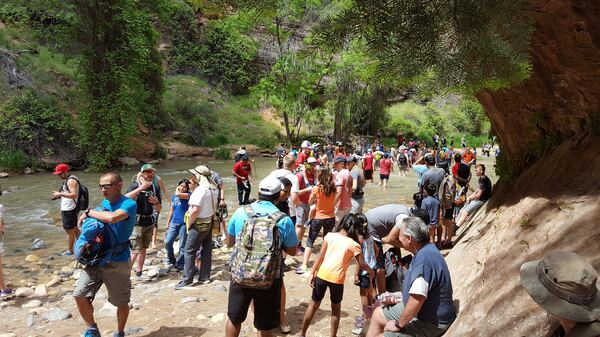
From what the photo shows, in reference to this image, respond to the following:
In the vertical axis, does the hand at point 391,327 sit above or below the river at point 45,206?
above

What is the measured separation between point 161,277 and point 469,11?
6283 millimetres

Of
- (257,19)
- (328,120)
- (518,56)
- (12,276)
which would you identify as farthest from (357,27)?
(328,120)

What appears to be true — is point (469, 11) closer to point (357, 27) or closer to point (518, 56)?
point (518, 56)

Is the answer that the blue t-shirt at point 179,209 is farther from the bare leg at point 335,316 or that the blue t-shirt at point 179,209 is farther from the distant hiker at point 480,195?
the distant hiker at point 480,195

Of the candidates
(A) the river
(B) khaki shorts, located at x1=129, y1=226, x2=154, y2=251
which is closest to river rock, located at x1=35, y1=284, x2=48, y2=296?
(A) the river

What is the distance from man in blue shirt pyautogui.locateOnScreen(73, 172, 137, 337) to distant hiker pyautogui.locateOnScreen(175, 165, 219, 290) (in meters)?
1.75

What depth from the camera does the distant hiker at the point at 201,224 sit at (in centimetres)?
621

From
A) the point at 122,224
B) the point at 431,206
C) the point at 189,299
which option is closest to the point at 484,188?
the point at 431,206

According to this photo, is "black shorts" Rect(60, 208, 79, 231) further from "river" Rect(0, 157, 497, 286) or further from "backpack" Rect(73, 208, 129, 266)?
"backpack" Rect(73, 208, 129, 266)

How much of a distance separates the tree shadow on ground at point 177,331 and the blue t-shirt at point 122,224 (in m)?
1.13

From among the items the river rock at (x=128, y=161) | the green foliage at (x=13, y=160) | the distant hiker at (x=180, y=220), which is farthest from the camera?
the river rock at (x=128, y=161)

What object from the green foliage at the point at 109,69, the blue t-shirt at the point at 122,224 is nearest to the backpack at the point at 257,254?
the blue t-shirt at the point at 122,224

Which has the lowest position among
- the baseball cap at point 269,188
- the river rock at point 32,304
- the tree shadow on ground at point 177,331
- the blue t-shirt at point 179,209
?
the tree shadow on ground at point 177,331

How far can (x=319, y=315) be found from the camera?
533 cm
